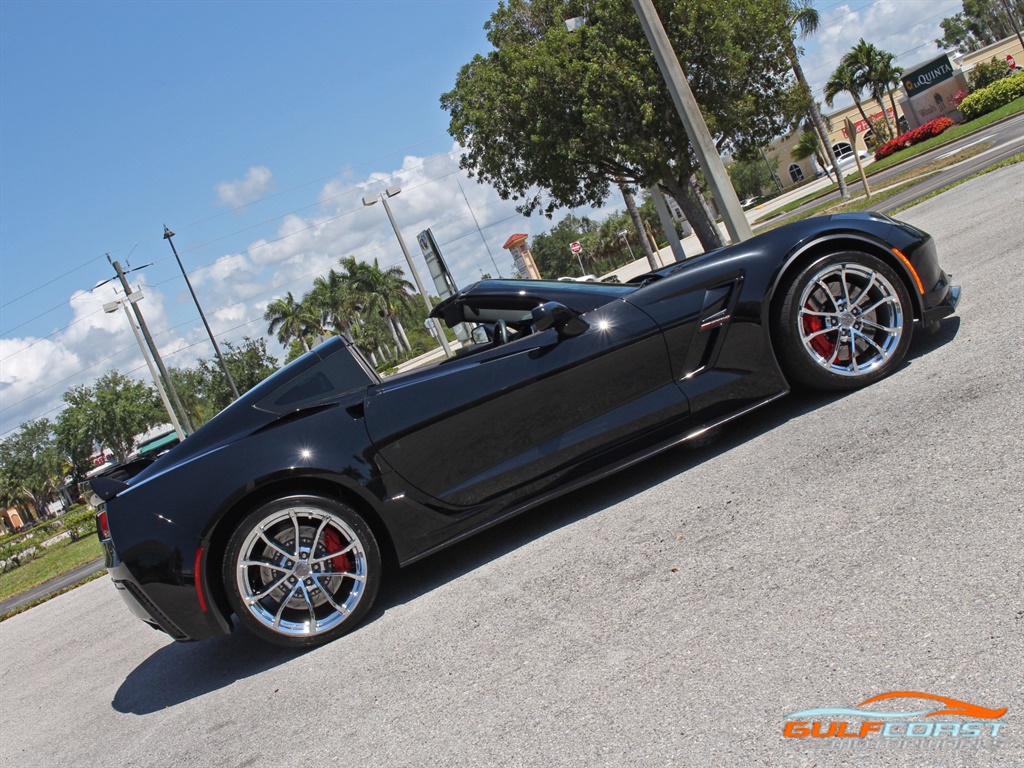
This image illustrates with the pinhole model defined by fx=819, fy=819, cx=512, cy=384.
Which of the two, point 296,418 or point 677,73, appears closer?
point 296,418

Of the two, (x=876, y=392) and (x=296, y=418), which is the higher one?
(x=296, y=418)

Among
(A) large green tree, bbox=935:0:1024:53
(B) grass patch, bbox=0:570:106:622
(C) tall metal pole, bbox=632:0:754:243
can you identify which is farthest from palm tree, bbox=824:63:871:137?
(A) large green tree, bbox=935:0:1024:53

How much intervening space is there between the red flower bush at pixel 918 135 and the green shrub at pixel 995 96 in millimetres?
1359

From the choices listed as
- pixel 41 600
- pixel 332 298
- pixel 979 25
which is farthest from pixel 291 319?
pixel 979 25

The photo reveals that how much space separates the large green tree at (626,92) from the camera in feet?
69.3

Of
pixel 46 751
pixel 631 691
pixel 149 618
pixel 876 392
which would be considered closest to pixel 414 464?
pixel 149 618

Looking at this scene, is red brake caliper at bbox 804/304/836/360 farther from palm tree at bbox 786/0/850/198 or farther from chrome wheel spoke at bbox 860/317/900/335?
palm tree at bbox 786/0/850/198

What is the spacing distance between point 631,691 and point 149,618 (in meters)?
2.50

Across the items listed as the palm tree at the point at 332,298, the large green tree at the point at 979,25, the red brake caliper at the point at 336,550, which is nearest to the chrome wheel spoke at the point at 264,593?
the red brake caliper at the point at 336,550

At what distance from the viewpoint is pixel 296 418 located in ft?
13.0

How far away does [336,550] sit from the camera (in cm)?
384

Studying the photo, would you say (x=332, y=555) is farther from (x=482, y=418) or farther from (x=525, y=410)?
(x=525, y=410)

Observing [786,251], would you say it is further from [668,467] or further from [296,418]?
[296,418]

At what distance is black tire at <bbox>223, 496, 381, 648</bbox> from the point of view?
370cm
